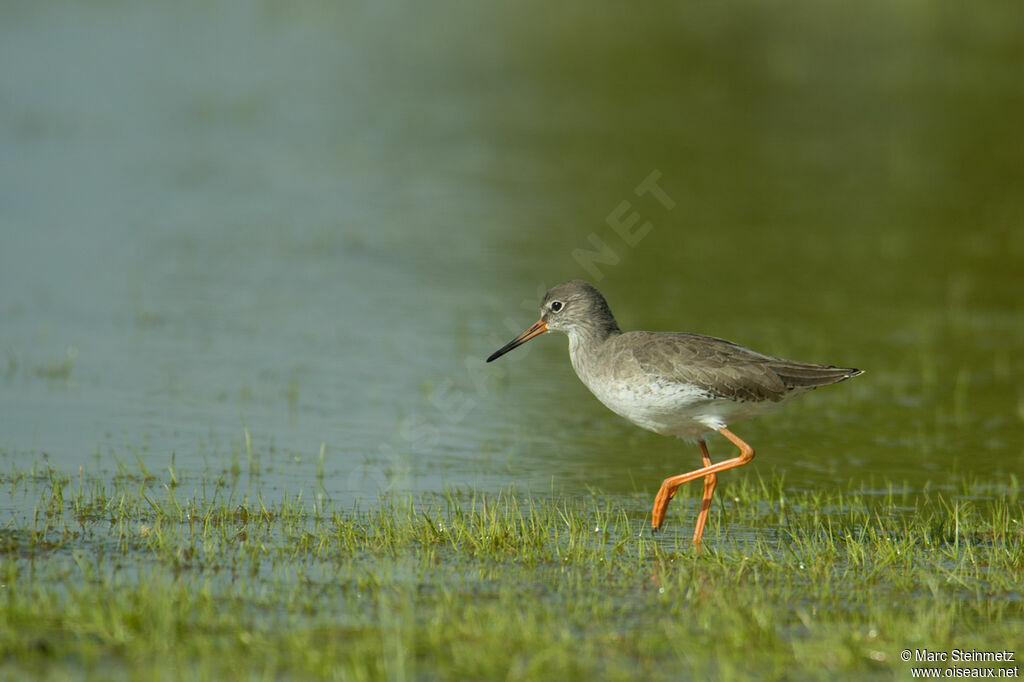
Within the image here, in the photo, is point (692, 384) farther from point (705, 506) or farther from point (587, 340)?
point (587, 340)

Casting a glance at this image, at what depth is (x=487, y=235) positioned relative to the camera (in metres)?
18.5

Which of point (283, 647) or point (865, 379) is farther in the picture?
point (865, 379)

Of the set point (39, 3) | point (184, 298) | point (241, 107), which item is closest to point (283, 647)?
point (184, 298)

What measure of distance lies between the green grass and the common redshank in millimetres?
555

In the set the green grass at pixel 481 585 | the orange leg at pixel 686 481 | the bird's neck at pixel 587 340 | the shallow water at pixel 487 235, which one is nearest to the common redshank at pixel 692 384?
the orange leg at pixel 686 481

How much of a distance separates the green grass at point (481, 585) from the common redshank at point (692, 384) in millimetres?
555

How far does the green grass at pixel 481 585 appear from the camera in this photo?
6.16 metres

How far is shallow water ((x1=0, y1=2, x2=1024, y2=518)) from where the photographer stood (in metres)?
11.3

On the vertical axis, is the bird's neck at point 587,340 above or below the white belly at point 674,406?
above

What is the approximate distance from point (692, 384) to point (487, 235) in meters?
9.91

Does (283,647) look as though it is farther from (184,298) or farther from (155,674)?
(184,298)

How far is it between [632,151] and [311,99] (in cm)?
715

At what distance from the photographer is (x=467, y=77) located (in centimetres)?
2970

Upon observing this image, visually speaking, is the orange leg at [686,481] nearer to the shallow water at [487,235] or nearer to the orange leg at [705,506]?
the orange leg at [705,506]
